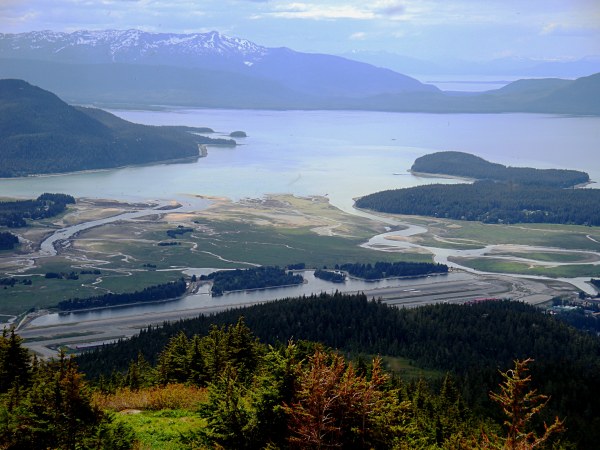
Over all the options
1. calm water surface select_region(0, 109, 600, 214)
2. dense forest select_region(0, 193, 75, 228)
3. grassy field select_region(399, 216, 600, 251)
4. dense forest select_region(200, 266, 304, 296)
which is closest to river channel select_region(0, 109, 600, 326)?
calm water surface select_region(0, 109, 600, 214)

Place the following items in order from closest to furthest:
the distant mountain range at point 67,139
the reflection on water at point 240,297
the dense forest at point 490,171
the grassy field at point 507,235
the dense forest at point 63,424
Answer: the dense forest at point 63,424 < the reflection on water at point 240,297 < the grassy field at point 507,235 < the dense forest at point 490,171 < the distant mountain range at point 67,139

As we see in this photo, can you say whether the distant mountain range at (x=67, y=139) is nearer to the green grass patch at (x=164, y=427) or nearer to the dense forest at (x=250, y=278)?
the dense forest at (x=250, y=278)

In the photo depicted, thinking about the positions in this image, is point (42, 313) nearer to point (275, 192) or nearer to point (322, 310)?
point (322, 310)

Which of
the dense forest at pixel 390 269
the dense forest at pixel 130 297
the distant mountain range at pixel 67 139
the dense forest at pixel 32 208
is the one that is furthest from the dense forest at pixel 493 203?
the distant mountain range at pixel 67 139

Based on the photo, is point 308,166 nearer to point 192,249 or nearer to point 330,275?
point 192,249

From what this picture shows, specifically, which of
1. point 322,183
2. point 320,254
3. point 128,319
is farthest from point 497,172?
point 128,319

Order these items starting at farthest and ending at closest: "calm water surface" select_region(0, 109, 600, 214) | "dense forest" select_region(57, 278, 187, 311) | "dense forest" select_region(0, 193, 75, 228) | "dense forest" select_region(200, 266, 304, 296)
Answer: "calm water surface" select_region(0, 109, 600, 214), "dense forest" select_region(0, 193, 75, 228), "dense forest" select_region(200, 266, 304, 296), "dense forest" select_region(57, 278, 187, 311)

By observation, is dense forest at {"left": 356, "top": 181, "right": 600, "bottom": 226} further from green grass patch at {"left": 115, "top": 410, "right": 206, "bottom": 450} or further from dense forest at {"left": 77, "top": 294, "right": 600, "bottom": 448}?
green grass patch at {"left": 115, "top": 410, "right": 206, "bottom": 450}
